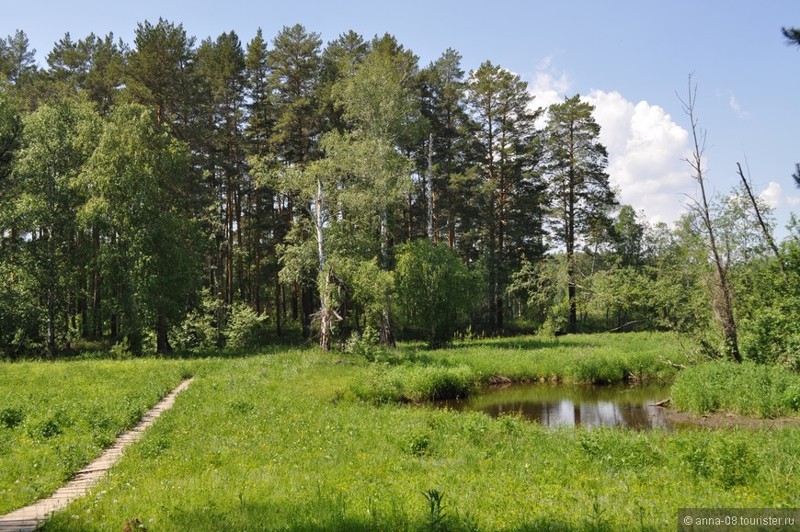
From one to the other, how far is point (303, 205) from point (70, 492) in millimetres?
24118

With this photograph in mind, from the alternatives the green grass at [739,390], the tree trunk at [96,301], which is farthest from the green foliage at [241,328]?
the green grass at [739,390]

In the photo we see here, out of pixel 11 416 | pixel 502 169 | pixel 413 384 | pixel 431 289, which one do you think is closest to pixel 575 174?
pixel 502 169

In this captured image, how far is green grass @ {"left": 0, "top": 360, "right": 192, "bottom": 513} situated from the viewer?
9.66 m

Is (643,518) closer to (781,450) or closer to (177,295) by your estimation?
(781,450)

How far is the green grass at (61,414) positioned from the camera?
31.7 feet

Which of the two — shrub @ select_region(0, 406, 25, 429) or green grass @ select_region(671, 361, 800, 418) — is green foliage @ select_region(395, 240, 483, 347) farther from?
shrub @ select_region(0, 406, 25, 429)

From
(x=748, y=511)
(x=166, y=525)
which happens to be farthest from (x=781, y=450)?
(x=166, y=525)

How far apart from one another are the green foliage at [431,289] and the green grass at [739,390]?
1660 cm

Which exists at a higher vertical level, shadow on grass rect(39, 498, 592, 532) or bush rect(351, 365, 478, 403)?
shadow on grass rect(39, 498, 592, 532)

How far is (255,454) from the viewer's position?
1073 cm

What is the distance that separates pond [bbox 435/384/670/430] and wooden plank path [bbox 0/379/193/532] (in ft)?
37.9

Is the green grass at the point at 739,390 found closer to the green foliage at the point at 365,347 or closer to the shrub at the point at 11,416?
the green foliage at the point at 365,347

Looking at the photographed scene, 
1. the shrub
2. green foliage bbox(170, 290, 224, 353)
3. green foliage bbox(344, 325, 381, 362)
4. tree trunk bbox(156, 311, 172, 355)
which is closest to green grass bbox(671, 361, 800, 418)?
green foliage bbox(344, 325, 381, 362)

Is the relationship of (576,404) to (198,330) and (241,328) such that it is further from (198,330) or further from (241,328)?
(198,330)
